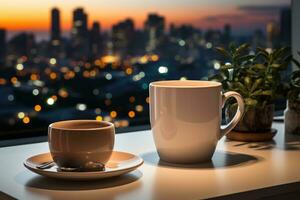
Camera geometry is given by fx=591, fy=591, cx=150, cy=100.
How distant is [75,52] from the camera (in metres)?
2.14

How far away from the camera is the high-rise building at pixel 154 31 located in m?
2.26

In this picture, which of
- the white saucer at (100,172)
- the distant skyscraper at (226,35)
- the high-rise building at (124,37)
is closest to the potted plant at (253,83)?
the white saucer at (100,172)

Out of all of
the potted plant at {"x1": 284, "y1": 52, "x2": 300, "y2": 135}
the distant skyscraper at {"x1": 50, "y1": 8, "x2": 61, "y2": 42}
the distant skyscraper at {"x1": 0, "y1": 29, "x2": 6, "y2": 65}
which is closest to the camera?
the potted plant at {"x1": 284, "y1": 52, "x2": 300, "y2": 135}

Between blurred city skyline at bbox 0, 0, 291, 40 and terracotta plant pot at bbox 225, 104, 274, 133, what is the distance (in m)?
0.78

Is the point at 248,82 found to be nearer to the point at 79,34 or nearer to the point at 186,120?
the point at 186,120

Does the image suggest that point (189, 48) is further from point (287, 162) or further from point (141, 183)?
point (141, 183)

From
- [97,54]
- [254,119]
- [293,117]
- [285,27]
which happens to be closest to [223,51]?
[254,119]

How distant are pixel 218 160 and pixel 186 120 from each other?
152 millimetres

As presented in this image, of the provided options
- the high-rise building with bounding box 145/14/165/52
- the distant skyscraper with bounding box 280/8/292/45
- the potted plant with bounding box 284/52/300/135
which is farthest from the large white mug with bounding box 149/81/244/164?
the distant skyscraper with bounding box 280/8/292/45

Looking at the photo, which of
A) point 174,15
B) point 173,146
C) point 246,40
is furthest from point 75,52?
point 173,146

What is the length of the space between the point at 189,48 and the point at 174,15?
142 millimetres

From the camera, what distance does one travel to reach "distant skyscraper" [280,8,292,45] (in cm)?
252

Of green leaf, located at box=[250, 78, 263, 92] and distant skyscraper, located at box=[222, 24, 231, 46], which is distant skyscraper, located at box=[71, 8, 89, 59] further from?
green leaf, located at box=[250, 78, 263, 92]

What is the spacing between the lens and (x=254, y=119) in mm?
1581
